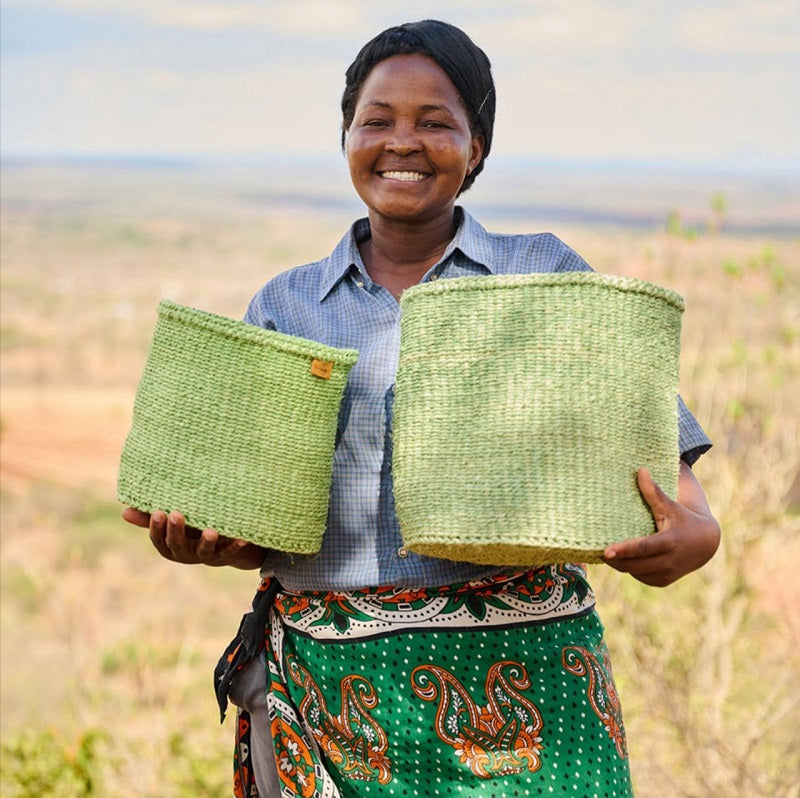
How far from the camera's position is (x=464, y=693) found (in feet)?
5.85

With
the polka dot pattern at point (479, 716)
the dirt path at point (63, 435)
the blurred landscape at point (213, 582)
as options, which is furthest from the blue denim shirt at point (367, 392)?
the dirt path at point (63, 435)

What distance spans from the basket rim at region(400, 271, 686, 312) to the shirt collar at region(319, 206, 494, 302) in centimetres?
24

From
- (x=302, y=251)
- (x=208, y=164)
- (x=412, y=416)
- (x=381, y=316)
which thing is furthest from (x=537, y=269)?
(x=208, y=164)

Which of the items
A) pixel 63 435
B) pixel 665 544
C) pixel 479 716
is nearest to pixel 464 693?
pixel 479 716

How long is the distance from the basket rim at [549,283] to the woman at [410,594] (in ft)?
0.70

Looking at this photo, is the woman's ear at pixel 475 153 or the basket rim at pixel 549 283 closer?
the basket rim at pixel 549 283

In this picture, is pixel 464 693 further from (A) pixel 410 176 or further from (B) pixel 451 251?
(A) pixel 410 176

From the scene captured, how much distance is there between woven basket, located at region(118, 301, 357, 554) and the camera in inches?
67.7

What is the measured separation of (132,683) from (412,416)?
391 cm

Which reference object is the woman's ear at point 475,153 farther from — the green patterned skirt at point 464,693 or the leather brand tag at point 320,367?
the green patterned skirt at point 464,693

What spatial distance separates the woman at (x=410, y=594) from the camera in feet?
5.83

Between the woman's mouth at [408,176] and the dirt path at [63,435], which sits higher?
the woman's mouth at [408,176]

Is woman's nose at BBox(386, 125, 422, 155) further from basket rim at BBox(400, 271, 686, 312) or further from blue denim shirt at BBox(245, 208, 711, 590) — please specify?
basket rim at BBox(400, 271, 686, 312)

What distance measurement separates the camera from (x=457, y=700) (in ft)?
5.85
